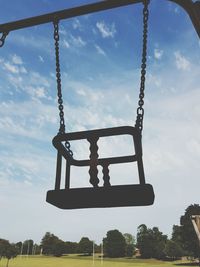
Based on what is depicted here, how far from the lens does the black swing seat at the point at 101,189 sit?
397 cm

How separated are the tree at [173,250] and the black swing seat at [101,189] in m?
114

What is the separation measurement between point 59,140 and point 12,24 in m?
2.02

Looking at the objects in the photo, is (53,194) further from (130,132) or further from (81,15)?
(81,15)

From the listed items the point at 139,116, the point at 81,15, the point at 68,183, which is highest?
the point at 81,15

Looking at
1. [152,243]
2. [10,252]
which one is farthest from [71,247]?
[10,252]

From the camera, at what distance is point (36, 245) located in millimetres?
180125

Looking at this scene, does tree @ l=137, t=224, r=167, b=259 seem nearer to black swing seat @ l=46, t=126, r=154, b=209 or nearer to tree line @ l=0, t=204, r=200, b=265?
tree line @ l=0, t=204, r=200, b=265

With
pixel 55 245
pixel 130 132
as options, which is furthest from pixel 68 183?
pixel 55 245

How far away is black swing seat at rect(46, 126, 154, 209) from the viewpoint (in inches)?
156

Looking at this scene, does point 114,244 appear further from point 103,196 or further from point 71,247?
point 103,196

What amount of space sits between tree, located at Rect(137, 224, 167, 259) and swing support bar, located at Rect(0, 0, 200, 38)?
11926cm

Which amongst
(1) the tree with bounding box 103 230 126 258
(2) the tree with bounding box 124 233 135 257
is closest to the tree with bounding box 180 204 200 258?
(1) the tree with bounding box 103 230 126 258

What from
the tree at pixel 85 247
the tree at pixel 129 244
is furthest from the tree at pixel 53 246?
the tree at pixel 129 244

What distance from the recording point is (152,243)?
122 m
